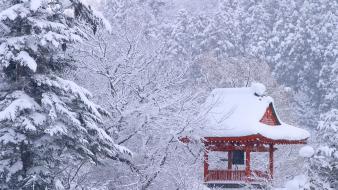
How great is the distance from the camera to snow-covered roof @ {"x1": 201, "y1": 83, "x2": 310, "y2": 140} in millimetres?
19766

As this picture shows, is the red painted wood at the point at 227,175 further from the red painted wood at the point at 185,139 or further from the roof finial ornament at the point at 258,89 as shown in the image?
the red painted wood at the point at 185,139

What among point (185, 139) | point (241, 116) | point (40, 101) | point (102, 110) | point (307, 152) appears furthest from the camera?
point (241, 116)

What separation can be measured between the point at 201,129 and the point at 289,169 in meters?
11.4

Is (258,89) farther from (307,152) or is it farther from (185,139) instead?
(307,152)

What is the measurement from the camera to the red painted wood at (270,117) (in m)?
21.4

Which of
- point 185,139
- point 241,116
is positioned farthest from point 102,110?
point 241,116

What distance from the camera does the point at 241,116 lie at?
20641 millimetres

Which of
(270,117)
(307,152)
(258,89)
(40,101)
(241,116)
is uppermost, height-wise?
(40,101)

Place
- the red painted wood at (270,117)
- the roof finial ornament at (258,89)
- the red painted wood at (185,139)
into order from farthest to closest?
the red painted wood at (270,117) < the roof finial ornament at (258,89) < the red painted wood at (185,139)

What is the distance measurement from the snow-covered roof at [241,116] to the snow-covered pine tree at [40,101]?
6.40 m

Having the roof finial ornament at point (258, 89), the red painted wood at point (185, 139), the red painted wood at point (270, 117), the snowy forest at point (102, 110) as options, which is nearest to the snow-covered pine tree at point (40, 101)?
the snowy forest at point (102, 110)

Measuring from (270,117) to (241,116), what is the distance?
1598 mm

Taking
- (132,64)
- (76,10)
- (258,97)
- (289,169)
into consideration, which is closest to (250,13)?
(289,169)

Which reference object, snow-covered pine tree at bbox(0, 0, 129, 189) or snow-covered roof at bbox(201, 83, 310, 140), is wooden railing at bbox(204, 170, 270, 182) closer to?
snow-covered roof at bbox(201, 83, 310, 140)
